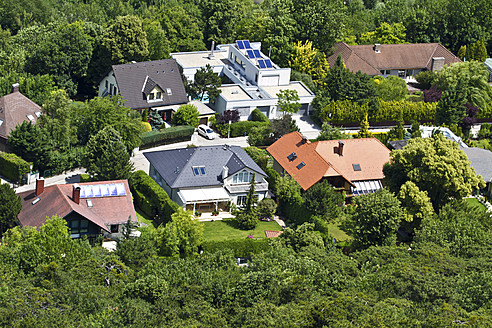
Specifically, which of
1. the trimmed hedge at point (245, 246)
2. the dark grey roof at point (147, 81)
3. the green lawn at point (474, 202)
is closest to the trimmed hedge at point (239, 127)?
the dark grey roof at point (147, 81)

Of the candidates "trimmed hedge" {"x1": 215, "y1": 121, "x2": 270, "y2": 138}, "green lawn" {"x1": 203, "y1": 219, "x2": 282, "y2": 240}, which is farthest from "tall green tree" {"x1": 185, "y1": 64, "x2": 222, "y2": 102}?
"green lawn" {"x1": 203, "y1": 219, "x2": 282, "y2": 240}

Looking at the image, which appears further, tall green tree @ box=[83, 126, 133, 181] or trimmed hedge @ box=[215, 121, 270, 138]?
trimmed hedge @ box=[215, 121, 270, 138]

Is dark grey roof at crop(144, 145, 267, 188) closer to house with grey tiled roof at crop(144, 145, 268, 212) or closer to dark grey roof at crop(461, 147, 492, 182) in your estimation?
house with grey tiled roof at crop(144, 145, 268, 212)

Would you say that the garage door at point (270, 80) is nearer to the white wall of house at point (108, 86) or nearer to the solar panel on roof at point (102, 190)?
the white wall of house at point (108, 86)

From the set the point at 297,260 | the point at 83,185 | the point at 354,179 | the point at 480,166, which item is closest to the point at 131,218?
the point at 83,185

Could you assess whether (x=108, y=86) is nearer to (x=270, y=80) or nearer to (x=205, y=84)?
(x=205, y=84)

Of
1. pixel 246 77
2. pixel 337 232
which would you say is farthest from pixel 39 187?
pixel 246 77
